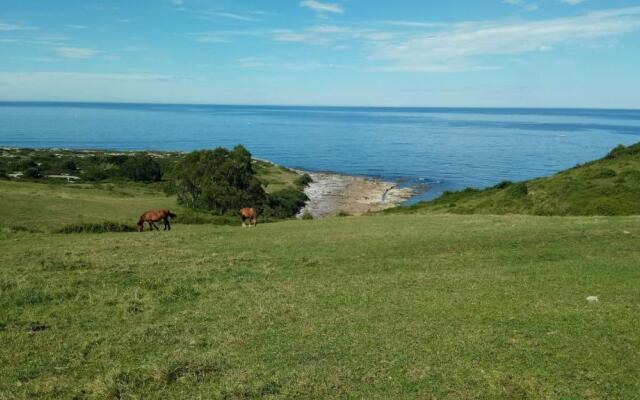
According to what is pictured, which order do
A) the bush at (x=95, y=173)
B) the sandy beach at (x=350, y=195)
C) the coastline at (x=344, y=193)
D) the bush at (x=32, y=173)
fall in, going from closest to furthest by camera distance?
the sandy beach at (x=350, y=195), the coastline at (x=344, y=193), the bush at (x=32, y=173), the bush at (x=95, y=173)

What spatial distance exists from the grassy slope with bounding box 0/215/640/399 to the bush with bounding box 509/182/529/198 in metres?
31.1

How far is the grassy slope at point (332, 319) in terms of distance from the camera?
32.2 feet

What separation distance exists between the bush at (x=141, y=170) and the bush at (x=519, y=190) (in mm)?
64443

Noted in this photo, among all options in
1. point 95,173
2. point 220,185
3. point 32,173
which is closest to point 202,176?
point 220,185

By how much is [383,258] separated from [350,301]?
247 inches

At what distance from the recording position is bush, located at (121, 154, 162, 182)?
9394cm

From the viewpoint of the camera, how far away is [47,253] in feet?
74.9

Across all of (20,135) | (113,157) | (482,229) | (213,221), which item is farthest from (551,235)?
(20,135)

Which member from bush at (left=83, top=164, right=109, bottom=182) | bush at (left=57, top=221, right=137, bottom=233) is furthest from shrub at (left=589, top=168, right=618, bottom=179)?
bush at (left=83, top=164, right=109, bottom=182)

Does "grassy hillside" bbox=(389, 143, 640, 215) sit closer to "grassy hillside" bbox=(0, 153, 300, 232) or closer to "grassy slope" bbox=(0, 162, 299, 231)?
"grassy hillside" bbox=(0, 153, 300, 232)

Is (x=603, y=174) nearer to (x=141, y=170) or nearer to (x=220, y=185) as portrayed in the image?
→ (x=220, y=185)

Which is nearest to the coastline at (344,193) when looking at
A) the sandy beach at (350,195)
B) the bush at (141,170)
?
the sandy beach at (350,195)

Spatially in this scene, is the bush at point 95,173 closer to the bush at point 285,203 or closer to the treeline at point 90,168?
the treeline at point 90,168

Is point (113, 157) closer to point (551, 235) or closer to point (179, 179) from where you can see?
point (179, 179)
